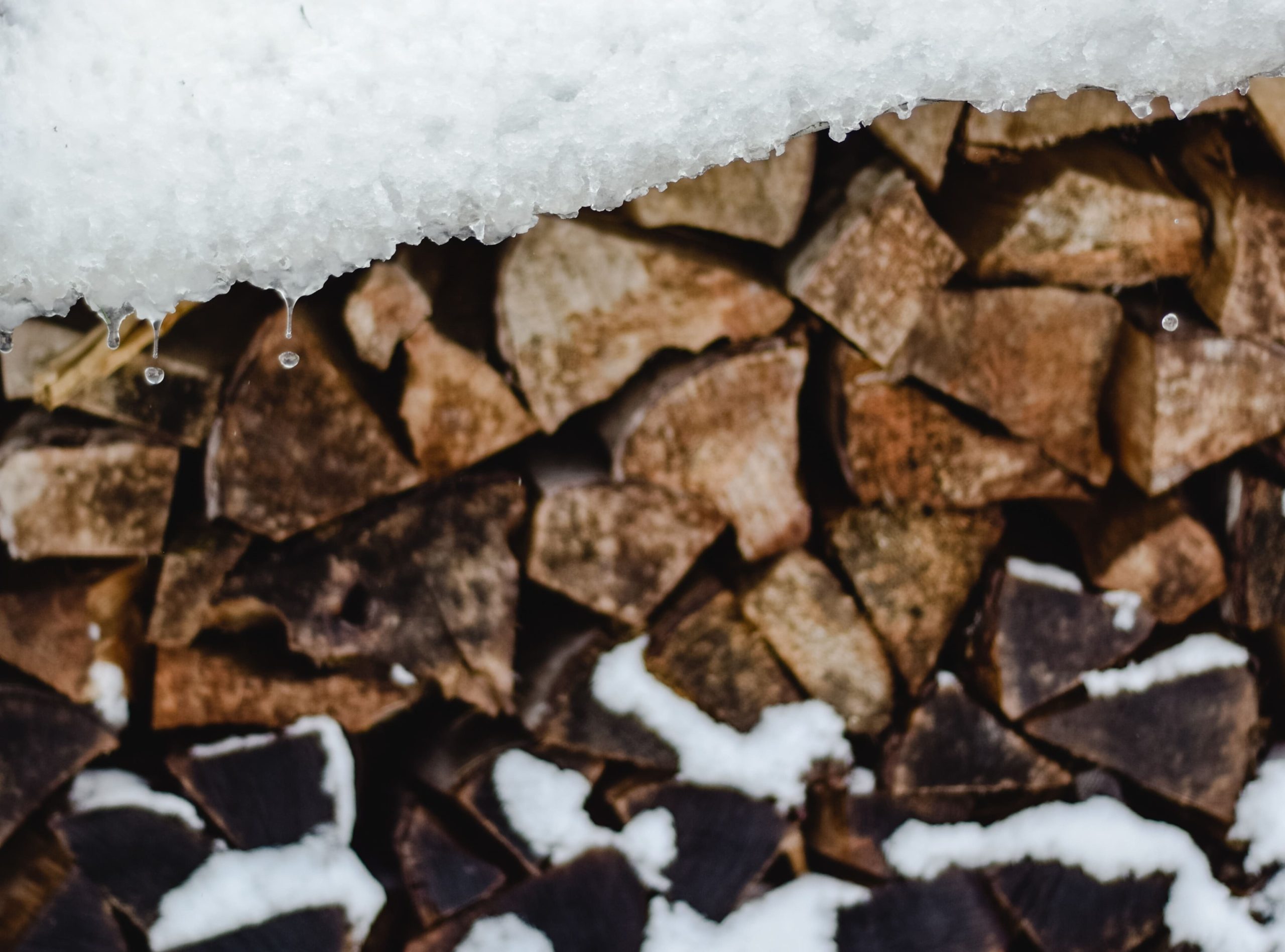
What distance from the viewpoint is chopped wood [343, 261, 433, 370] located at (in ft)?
2.60

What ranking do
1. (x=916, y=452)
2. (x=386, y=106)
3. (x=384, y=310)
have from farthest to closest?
(x=916, y=452), (x=384, y=310), (x=386, y=106)

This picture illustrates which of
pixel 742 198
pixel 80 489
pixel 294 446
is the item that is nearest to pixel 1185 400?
pixel 742 198

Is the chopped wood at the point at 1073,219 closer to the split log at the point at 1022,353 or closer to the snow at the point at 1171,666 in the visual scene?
the split log at the point at 1022,353

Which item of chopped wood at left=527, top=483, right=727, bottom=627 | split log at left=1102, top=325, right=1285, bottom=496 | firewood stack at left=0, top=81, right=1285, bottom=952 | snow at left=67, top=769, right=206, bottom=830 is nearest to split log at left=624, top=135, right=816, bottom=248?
firewood stack at left=0, top=81, right=1285, bottom=952

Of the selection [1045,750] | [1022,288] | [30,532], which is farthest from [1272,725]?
[30,532]

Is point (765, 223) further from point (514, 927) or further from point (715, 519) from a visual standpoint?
point (514, 927)

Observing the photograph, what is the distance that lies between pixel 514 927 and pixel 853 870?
38 cm

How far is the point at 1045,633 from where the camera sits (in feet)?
3.23

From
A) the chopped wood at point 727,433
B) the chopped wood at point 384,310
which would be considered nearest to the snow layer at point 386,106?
the chopped wood at point 384,310

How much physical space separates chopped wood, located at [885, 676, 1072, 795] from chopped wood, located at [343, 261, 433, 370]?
65 centimetres

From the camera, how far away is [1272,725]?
1104 mm

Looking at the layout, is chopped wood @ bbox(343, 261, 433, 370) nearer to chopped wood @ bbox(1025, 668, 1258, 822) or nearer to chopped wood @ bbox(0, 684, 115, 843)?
chopped wood @ bbox(0, 684, 115, 843)

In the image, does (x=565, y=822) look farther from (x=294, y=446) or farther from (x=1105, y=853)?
(x=1105, y=853)

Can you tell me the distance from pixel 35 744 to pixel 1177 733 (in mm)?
1170
